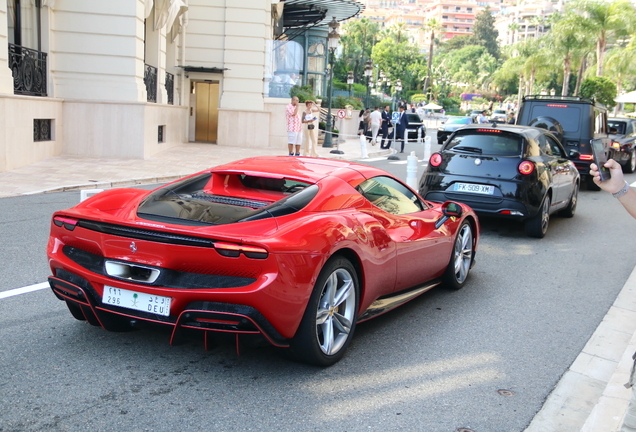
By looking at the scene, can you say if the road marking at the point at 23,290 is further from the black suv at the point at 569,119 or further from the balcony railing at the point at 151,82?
the balcony railing at the point at 151,82

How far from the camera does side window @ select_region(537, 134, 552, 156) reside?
9.86 m

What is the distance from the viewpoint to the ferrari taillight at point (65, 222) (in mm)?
4206

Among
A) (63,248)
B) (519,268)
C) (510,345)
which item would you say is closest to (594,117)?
(519,268)

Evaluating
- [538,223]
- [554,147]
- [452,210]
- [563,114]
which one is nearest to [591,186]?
[563,114]

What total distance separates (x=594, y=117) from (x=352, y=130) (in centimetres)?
2204

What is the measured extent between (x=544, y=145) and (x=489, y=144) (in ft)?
3.66

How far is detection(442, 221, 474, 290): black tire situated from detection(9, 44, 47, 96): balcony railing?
41.2 feet

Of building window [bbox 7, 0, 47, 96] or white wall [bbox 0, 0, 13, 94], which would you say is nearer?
white wall [bbox 0, 0, 13, 94]

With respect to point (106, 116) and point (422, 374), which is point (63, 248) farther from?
point (106, 116)

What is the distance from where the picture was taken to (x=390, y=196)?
5504 mm

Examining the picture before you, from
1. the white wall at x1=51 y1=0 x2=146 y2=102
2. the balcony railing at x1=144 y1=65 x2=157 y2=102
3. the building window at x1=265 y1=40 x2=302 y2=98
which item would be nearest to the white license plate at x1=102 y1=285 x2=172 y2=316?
the white wall at x1=51 y1=0 x2=146 y2=102

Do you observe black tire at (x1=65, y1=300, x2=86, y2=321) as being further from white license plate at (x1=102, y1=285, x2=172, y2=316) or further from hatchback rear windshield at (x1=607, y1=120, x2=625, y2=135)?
hatchback rear windshield at (x1=607, y1=120, x2=625, y2=135)

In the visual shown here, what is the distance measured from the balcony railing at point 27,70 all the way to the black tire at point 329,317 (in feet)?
44.5

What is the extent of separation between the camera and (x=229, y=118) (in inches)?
1011
